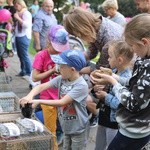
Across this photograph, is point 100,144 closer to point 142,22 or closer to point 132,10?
point 142,22

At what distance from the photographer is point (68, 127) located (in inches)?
130

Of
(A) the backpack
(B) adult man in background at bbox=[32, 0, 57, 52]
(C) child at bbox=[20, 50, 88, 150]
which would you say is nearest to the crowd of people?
(C) child at bbox=[20, 50, 88, 150]

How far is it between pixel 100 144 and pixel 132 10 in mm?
25430

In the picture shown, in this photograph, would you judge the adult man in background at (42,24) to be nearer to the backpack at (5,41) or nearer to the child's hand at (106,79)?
the backpack at (5,41)

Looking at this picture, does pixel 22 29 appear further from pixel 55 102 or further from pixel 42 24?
pixel 55 102

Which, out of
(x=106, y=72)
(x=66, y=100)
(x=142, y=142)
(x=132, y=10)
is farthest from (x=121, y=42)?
(x=132, y=10)

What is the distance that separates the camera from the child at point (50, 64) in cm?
370

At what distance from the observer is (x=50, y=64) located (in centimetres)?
391

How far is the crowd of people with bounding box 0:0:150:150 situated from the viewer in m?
2.43

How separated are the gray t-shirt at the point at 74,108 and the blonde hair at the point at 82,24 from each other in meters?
0.42

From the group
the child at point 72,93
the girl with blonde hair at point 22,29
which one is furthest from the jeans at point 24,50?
the child at point 72,93

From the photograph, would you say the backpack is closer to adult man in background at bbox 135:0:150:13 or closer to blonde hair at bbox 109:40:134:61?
adult man in background at bbox 135:0:150:13

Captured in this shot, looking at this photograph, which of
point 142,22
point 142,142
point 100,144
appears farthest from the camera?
point 100,144

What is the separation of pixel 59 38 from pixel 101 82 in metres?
1.18
